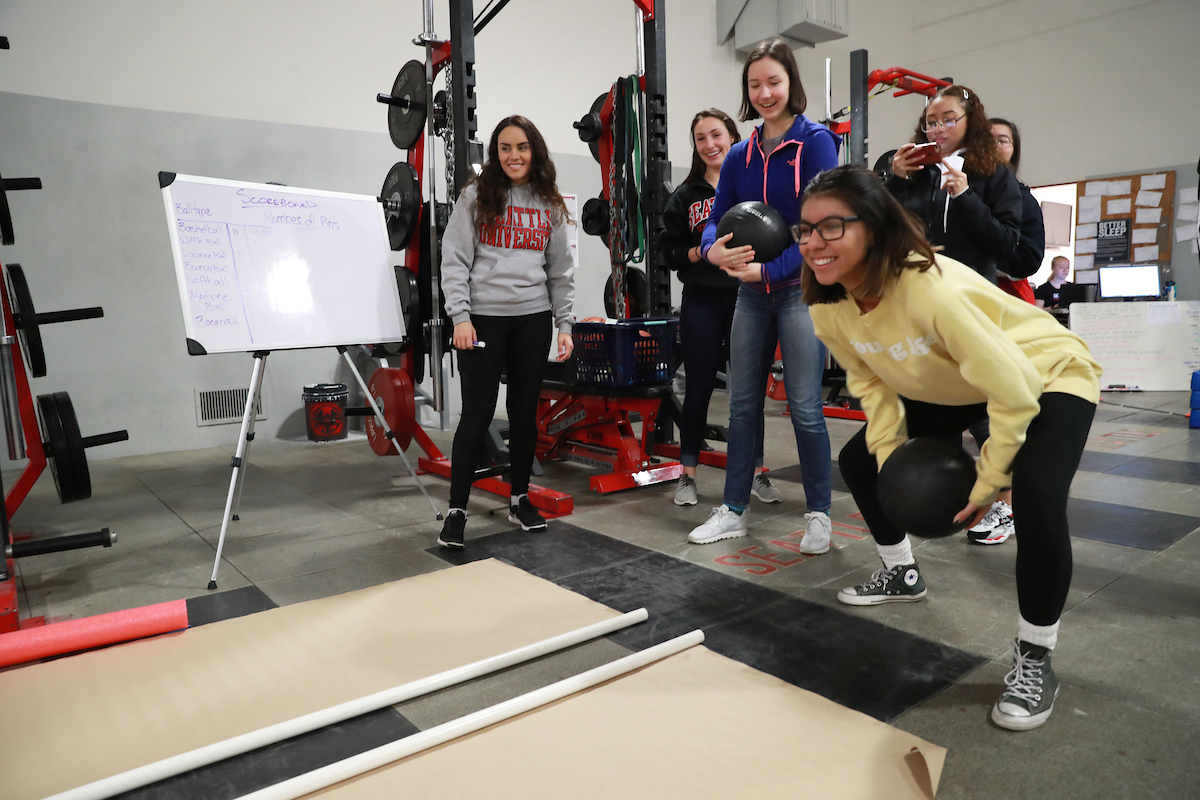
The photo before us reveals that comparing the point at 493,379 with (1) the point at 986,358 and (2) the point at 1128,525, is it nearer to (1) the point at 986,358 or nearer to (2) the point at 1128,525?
(1) the point at 986,358

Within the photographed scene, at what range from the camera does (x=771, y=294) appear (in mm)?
2299

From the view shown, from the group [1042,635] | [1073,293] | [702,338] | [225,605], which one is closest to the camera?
[1042,635]

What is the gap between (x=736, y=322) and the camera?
241 centimetres

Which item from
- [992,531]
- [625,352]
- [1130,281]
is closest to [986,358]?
[992,531]

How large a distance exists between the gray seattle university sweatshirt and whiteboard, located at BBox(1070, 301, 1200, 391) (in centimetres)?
544

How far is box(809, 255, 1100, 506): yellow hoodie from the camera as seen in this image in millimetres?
1331

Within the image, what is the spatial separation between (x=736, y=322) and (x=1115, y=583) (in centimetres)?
132

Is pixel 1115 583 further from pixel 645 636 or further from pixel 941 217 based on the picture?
pixel 645 636

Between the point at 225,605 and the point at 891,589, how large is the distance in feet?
6.06

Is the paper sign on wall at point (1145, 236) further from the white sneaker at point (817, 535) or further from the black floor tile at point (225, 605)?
the black floor tile at point (225, 605)

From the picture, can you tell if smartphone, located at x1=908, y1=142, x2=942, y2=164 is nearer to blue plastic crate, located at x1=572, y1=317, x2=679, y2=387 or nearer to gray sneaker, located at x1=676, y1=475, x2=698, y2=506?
blue plastic crate, located at x1=572, y1=317, x2=679, y2=387

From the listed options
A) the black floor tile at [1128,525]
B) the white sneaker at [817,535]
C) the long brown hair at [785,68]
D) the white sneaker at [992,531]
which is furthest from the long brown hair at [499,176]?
the black floor tile at [1128,525]

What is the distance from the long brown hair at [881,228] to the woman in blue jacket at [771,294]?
0.72 m

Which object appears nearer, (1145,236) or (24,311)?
(24,311)
